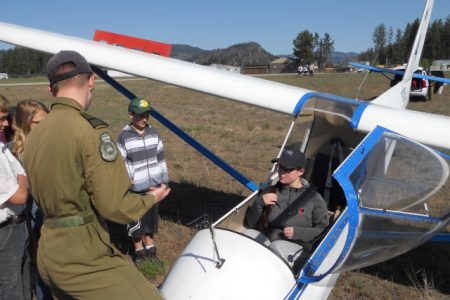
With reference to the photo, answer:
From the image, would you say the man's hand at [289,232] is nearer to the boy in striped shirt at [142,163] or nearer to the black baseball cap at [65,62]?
the boy in striped shirt at [142,163]

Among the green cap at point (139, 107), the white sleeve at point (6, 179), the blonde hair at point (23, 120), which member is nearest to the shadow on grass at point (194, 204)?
the green cap at point (139, 107)

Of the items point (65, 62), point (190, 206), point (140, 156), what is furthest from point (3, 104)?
point (190, 206)

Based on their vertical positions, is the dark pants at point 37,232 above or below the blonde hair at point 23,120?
below

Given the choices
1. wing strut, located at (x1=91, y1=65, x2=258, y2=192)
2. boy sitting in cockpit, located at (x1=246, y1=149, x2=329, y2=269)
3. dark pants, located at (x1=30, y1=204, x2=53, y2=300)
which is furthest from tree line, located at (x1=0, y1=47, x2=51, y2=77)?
Answer: boy sitting in cockpit, located at (x1=246, y1=149, x2=329, y2=269)

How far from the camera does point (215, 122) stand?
16359 mm

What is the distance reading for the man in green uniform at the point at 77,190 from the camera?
201 centimetres

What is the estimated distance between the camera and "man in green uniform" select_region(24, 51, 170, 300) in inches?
A: 79.2

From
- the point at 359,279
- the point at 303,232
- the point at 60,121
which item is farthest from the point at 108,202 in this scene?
the point at 359,279

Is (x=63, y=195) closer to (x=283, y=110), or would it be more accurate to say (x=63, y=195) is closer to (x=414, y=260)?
(x=283, y=110)

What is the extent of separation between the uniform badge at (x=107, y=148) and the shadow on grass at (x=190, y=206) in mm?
3623

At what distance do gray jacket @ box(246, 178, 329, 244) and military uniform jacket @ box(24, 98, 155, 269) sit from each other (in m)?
1.69

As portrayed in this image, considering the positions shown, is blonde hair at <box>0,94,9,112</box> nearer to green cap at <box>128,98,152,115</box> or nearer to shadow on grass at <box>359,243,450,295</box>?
green cap at <box>128,98,152,115</box>

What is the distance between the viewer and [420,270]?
4871 millimetres

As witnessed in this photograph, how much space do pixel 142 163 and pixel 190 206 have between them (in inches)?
90.8
